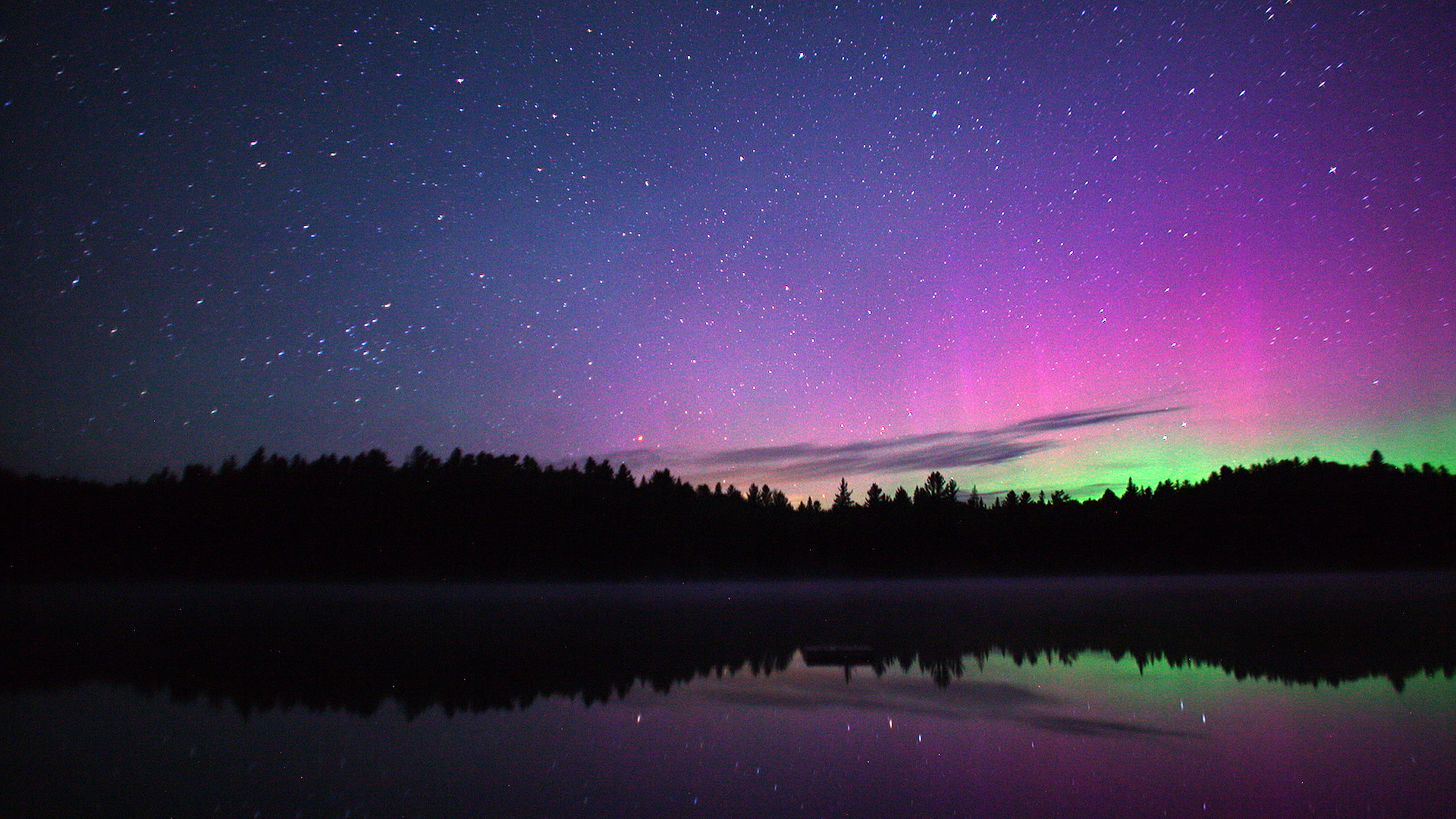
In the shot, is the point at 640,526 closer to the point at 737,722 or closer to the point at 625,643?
the point at 625,643

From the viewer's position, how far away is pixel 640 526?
95750mm

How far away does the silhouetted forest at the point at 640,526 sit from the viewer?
82.1 m

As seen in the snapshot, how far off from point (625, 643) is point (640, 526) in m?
75.3

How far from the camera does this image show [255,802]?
7.63 metres

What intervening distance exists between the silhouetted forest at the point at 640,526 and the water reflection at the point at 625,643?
44.4 meters

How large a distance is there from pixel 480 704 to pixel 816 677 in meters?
6.33

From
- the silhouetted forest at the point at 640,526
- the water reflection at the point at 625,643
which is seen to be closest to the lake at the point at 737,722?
the water reflection at the point at 625,643

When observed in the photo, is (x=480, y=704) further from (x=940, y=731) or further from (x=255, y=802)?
(x=940, y=731)

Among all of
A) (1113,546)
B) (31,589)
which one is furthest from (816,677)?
(1113,546)

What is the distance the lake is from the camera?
769cm

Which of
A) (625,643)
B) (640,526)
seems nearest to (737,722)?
(625,643)

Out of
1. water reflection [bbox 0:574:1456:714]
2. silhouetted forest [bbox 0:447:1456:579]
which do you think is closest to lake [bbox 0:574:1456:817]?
water reflection [bbox 0:574:1456:714]

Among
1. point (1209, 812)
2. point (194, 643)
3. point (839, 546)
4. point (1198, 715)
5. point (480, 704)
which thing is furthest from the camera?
point (839, 546)

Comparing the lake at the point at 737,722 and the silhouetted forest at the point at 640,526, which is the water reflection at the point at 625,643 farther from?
the silhouetted forest at the point at 640,526
